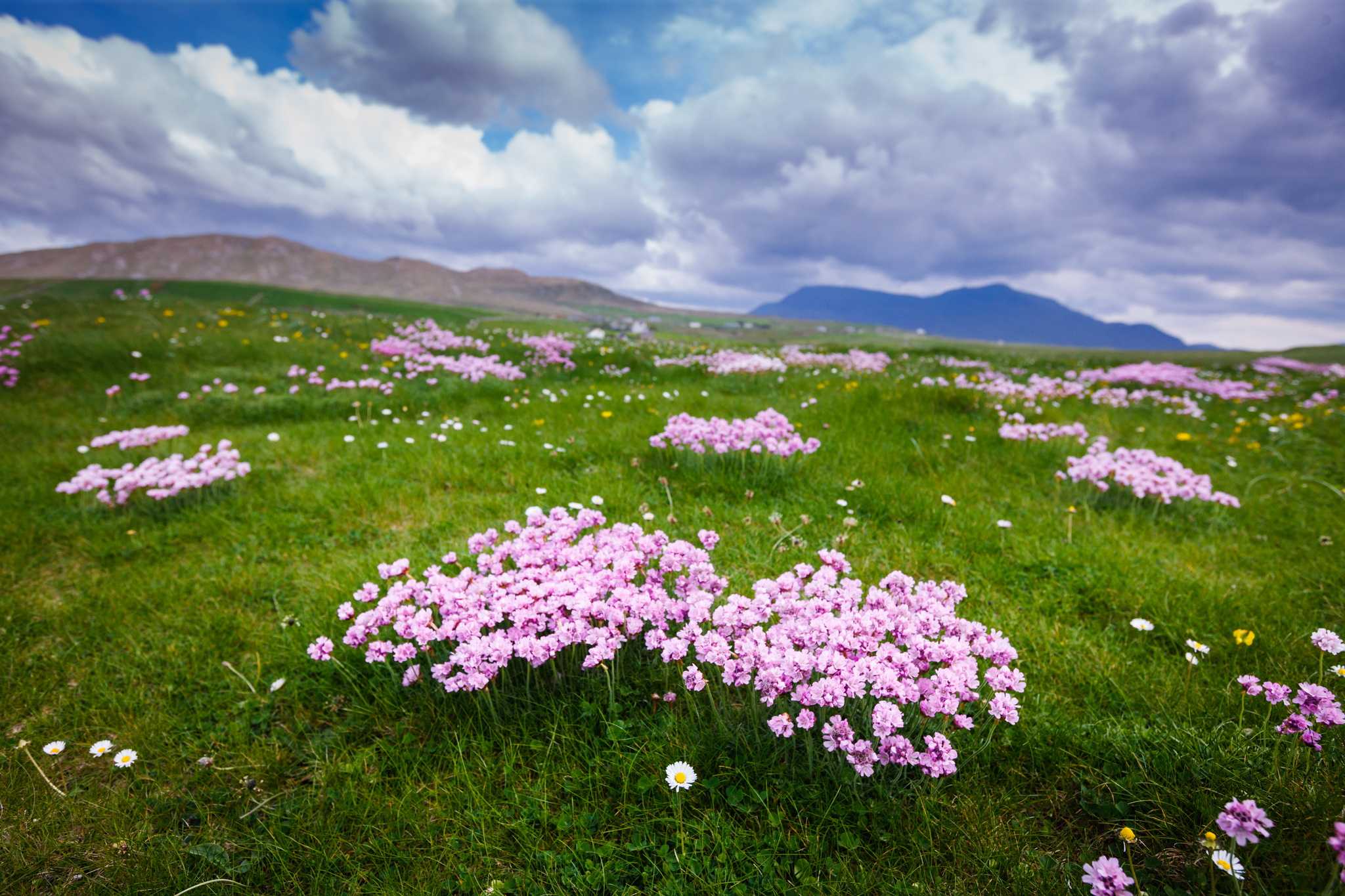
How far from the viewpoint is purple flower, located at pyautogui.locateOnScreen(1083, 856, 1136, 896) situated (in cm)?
156

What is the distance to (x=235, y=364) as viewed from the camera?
10625 mm

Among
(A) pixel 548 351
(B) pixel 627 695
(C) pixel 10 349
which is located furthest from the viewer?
(A) pixel 548 351

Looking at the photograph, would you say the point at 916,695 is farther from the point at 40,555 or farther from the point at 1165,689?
the point at 40,555

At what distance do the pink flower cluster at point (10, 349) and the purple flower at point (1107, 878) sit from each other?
1477 centimetres

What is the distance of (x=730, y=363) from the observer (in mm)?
11797

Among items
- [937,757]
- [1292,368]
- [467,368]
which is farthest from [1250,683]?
[1292,368]

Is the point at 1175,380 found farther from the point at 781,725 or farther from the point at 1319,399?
the point at 781,725

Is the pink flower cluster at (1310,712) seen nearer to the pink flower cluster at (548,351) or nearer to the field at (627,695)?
the field at (627,695)

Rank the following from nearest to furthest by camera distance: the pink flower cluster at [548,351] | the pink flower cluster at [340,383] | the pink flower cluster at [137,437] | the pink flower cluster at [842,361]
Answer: the pink flower cluster at [137,437]
the pink flower cluster at [340,383]
the pink flower cluster at [548,351]
the pink flower cluster at [842,361]

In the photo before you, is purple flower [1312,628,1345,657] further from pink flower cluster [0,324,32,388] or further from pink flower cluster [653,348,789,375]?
pink flower cluster [0,324,32,388]

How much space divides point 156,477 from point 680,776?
18.8ft

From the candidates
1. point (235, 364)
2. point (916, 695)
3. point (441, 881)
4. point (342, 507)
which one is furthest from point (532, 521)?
point (235, 364)

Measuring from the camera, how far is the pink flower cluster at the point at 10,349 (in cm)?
886

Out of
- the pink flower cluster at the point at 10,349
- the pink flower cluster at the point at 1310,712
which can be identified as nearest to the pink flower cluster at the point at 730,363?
the pink flower cluster at the point at 1310,712
